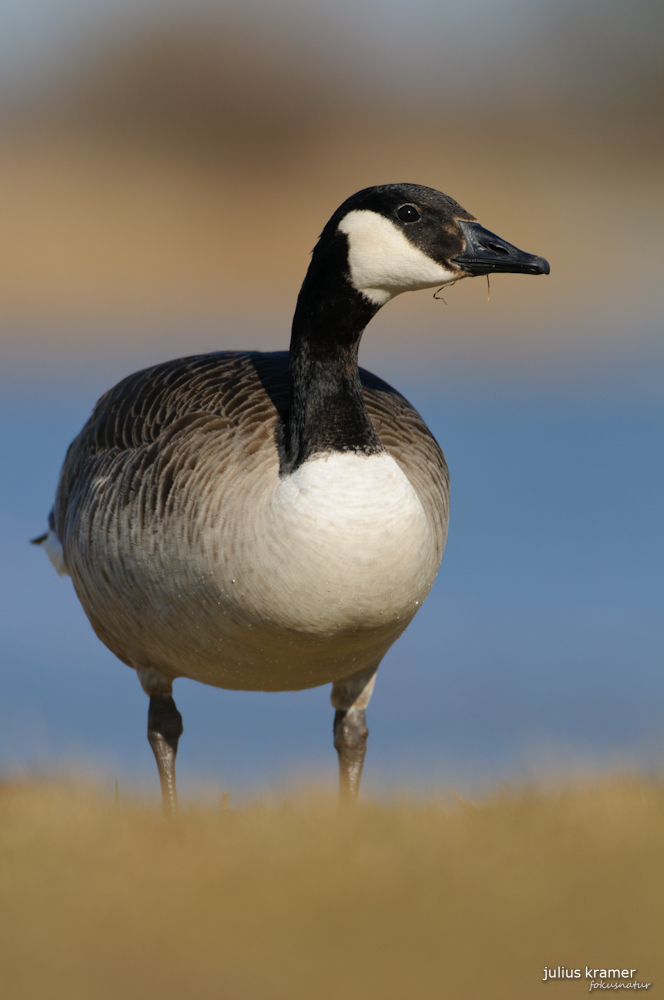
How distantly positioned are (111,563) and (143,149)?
2703 cm

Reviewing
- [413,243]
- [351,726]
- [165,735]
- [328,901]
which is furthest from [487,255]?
[165,735]

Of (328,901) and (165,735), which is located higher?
(328,901)

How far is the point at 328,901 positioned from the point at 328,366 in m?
1.96

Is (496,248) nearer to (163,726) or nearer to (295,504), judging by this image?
(295,504)

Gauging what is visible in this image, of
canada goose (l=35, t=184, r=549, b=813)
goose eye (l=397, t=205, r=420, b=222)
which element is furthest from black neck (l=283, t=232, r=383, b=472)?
goose eye (l=397, t=205, r=420, b=222)

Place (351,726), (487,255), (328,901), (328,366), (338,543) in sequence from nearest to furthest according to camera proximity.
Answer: (328,901), (338,543), (487,255), (328,366), (351,726)

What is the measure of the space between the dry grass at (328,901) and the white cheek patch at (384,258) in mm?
1785

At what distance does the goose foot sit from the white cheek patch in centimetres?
193

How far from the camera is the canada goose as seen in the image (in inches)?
149

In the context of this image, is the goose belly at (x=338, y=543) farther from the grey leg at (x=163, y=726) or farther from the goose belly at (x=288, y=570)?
the grey leg at (x=163, y=726)

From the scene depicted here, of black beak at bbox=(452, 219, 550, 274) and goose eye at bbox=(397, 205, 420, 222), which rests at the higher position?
goose eye at bbox=(397, 205, 420, 222)

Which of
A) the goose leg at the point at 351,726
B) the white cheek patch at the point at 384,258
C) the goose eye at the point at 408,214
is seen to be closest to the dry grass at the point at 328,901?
the goose leg at the point at 351,726

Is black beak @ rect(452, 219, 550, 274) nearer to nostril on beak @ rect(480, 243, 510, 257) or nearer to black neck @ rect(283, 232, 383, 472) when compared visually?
nostril on beak @ rect(480, 243, 510, 257)

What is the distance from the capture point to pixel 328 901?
283cm
